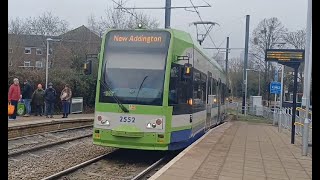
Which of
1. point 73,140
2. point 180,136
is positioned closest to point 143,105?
point 180,136

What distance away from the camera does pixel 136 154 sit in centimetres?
1271

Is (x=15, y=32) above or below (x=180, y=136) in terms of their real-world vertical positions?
above

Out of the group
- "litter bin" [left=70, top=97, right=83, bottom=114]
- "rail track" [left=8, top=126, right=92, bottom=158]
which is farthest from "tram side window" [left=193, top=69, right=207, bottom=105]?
"litter bin" [left=70, top=97, right=83, bottom=114]

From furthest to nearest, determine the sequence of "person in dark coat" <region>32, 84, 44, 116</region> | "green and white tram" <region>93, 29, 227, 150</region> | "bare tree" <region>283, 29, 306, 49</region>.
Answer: "bare tree" <region>283, 29, 306, 49</region> < "person in dark coat" <region>32, 84, 44, 116</region> < "green and white tram" <region>93, 29, 227, 150</region>

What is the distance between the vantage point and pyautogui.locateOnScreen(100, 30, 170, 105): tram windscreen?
10.8m

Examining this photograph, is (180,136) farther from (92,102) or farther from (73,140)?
(92,102)

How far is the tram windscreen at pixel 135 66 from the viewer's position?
10.8 metres

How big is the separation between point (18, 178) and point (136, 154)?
4.59 meters

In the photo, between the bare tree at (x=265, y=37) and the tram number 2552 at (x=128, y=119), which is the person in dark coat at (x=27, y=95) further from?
the bare tree at (x=265, y=37)

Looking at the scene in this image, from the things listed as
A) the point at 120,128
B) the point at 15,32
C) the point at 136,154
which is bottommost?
the point at 136,154

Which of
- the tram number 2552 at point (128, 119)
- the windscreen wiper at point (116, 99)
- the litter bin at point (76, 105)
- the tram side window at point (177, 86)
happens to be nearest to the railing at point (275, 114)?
the tram side window at point (177, 86)

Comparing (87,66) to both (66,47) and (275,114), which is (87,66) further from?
(66,47)

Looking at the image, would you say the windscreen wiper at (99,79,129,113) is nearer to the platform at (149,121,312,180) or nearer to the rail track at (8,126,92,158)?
the platform at (149,121,312,180)

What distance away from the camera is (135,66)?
1091 cm
